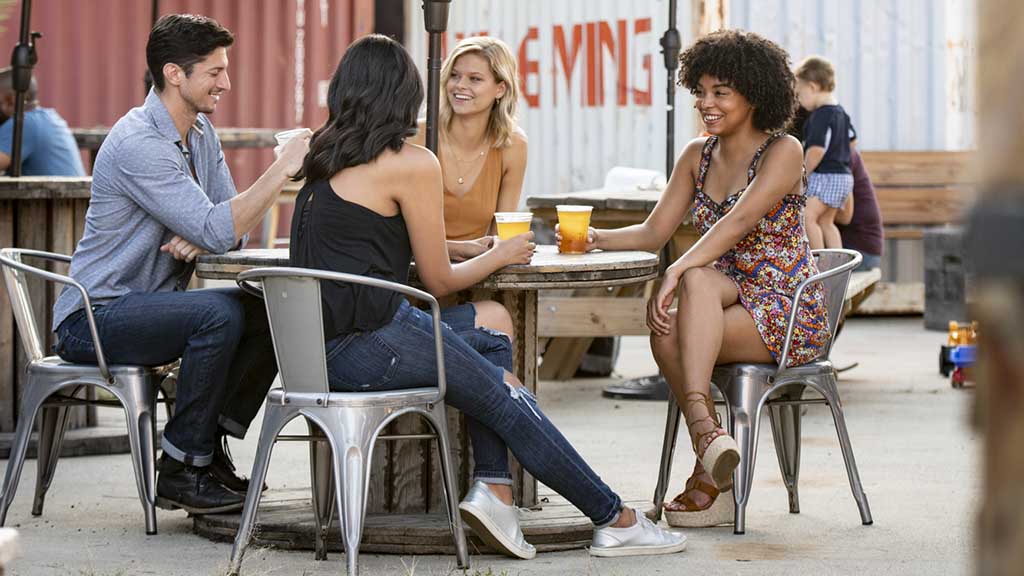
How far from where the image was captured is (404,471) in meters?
3.99

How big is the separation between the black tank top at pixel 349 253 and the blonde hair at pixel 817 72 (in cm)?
382

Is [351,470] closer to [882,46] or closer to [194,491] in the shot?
[194,491]

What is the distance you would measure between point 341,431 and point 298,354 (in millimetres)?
203

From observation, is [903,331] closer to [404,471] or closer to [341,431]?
[404,471]

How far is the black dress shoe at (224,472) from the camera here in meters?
4.09

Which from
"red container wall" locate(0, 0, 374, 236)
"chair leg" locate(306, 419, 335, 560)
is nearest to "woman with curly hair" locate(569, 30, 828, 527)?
"chair leg" locate(306, 419, 335, 560)

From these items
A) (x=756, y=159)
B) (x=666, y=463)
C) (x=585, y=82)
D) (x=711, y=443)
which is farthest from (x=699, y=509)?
(x=585, y=82)

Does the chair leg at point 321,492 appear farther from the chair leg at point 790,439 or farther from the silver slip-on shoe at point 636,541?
the chair leg at point 790,439

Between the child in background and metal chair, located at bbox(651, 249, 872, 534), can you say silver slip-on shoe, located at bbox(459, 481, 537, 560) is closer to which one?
metal chair, located at bbox(651, 249, 872, 534)

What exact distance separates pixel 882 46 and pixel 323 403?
22.8 feet

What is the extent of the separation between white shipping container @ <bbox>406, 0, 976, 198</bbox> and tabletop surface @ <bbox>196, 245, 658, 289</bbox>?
210 inches

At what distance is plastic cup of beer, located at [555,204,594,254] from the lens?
4.05 metres

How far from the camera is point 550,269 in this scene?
3.64 m

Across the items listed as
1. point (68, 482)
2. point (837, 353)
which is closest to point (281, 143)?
point (68, 482)
